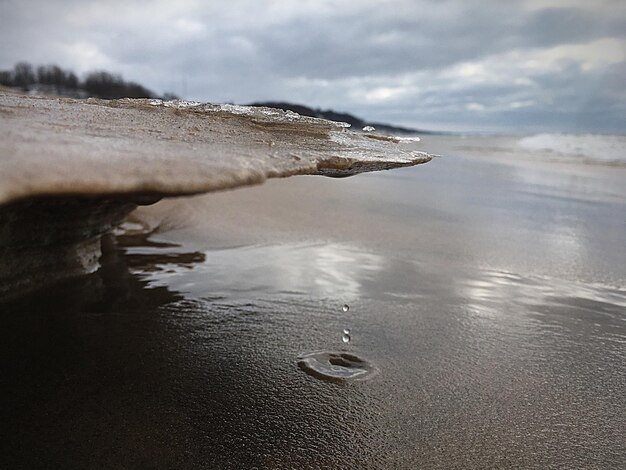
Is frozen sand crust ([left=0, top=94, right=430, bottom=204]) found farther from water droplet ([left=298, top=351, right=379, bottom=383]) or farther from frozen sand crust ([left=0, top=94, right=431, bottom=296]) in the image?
water droplet ([left=298, top=351, right=379, bottom=383])

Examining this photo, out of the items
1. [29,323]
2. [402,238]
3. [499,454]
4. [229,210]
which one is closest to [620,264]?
[402,238]

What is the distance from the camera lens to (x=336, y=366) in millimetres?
1742

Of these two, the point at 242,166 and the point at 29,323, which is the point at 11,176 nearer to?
the point at 242,166

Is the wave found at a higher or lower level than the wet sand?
higher

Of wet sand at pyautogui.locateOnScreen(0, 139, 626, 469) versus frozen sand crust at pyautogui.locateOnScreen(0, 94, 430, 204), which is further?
wet sand at pyautogui.locateOnScreen(0, 139, 626, 469)

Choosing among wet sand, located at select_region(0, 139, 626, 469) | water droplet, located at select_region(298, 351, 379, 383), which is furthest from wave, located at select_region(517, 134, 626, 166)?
water droplet, located at select_region(298, 351, 379, 383)

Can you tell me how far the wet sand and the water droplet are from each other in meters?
0.04

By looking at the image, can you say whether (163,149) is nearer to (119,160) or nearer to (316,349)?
(119,160)

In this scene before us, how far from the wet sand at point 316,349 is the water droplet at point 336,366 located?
4 cm

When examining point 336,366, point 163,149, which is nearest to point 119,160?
point 163,149

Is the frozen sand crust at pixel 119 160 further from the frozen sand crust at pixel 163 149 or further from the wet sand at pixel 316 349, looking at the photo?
the wet sand at pixel 316 349

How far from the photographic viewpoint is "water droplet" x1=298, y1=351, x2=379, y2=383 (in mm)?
1664

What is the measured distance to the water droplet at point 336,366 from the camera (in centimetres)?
166

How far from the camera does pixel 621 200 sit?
6160 mm
